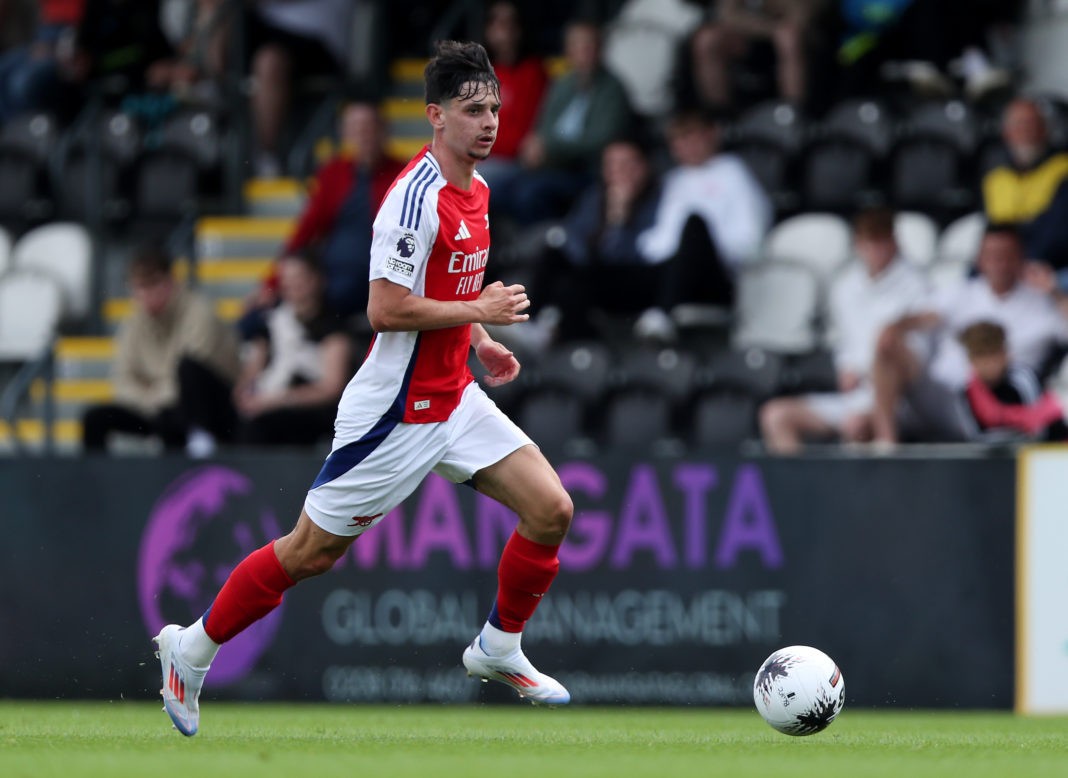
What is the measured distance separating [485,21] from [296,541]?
8.92 m

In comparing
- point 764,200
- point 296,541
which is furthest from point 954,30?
point 296,541

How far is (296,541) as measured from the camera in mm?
7168

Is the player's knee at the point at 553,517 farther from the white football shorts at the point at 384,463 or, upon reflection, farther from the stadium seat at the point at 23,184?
the stadium seat at the point at 23,184

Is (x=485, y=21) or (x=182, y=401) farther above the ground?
(x=485, y=21)

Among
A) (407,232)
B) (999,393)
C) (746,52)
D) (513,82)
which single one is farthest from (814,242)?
(407,232)

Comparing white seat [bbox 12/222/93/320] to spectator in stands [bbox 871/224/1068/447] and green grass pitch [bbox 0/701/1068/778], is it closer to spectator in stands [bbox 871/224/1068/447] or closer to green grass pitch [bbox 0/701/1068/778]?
green grass pitch [bbox 0/701/1068/778]

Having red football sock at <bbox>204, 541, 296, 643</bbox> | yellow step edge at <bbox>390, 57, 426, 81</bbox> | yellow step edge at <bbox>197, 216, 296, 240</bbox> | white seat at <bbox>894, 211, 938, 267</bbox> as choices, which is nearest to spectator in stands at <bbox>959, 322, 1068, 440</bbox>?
white seat at <bbox>894, 211, 938, 267</bbox>

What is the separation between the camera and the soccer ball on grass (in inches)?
275

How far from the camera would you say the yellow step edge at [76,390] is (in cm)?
1399

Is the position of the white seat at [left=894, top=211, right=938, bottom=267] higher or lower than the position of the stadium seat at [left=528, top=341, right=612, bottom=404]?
higher

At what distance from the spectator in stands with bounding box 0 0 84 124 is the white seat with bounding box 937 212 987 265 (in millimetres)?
7348

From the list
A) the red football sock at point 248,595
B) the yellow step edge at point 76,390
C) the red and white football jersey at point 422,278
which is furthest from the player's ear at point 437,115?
the yellow step edge at point 76,390

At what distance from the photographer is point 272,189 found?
14.9 metres

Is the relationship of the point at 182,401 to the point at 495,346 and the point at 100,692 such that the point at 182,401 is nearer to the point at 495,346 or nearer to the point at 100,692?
the point at 100,692
